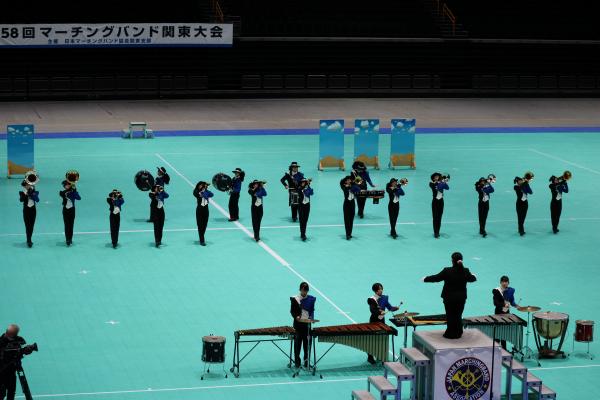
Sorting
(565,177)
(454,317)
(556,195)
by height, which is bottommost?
(454,317)

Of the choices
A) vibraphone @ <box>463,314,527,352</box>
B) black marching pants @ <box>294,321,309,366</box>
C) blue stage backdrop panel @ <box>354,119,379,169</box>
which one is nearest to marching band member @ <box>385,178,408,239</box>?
blue stage backdrop panel @ <box>354,119,379,169</box>

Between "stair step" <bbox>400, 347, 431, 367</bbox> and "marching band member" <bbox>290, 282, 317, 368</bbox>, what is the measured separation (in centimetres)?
198

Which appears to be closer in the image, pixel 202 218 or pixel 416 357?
pixel 416 357

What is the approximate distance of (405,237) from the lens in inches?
992

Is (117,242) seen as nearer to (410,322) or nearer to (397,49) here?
(410,322)

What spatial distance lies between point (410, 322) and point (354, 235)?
364 inches

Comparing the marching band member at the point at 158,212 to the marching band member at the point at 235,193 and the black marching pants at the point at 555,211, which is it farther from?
the black marching pants at the point at 555,211

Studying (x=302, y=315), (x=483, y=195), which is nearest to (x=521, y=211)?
(x=483, y=195)

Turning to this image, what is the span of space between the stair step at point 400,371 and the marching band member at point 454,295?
2.30 ft

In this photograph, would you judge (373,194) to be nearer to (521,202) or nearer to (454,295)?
(521,202)

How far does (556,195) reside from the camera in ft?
84.2

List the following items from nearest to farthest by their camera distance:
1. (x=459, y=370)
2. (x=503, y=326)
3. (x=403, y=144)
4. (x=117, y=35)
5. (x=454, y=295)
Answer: (x=459, y=370)
(x=454, y=295)
(x=503, y=326)
(x=403, y=144)
(x=117, y=35)

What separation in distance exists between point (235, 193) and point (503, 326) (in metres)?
10.7

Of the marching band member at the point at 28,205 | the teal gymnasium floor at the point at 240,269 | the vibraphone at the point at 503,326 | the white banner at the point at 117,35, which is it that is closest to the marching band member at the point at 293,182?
the teal gymnasium floor at the point at 240,269
